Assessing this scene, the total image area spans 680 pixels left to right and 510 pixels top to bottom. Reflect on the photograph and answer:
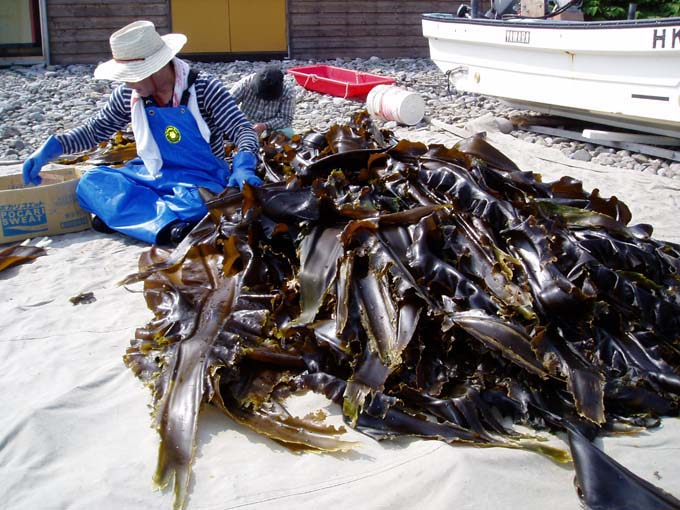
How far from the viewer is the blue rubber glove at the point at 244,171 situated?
13.5 ft

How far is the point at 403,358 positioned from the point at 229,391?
2.13ft

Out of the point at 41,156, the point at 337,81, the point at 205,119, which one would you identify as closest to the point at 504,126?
the point at 337,81

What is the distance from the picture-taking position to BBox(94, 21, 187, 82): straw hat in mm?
3953

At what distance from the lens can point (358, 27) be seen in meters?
14.4

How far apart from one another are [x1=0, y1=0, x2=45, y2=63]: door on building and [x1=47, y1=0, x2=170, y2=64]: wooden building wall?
0.28 meters

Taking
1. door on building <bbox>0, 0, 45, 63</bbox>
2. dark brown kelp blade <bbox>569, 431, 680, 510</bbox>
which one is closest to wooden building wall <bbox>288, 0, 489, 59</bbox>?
door on building <bbox>0, 0, 45, 63</bbox>

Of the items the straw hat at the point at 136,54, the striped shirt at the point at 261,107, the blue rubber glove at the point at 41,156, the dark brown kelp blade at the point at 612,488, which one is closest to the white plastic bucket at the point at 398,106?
the striped shirt at the point at 261,107

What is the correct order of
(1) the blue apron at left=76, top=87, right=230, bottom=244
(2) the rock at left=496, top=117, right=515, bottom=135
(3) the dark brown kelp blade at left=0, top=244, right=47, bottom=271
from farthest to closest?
1. (2) the rock at left=496, top=117, right=515, bottom=135
2. (1) the blue apron at left=76, top=87, right=230, bottom=244
3. (3) the dark brown kelp blade at left=0, top=244, right=47, bottom=271

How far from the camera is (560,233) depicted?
295 cm

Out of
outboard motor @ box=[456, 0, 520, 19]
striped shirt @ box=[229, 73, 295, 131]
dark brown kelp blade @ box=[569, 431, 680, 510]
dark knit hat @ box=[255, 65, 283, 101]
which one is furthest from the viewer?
outboard motor @ box=[456, 0, 520, 19]

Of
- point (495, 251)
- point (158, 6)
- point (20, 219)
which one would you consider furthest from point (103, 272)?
point (158, 6)

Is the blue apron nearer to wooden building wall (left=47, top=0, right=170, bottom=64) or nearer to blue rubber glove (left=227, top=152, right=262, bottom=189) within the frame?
blue rubber glove (left=227, top=152, right=262, bottom=189)

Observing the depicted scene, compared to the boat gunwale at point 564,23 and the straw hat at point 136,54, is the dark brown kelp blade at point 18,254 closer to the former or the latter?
the straw hat at point 136,54

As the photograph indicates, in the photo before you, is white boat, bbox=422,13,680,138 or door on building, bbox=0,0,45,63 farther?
door on building, bbox=0,0,45,63
